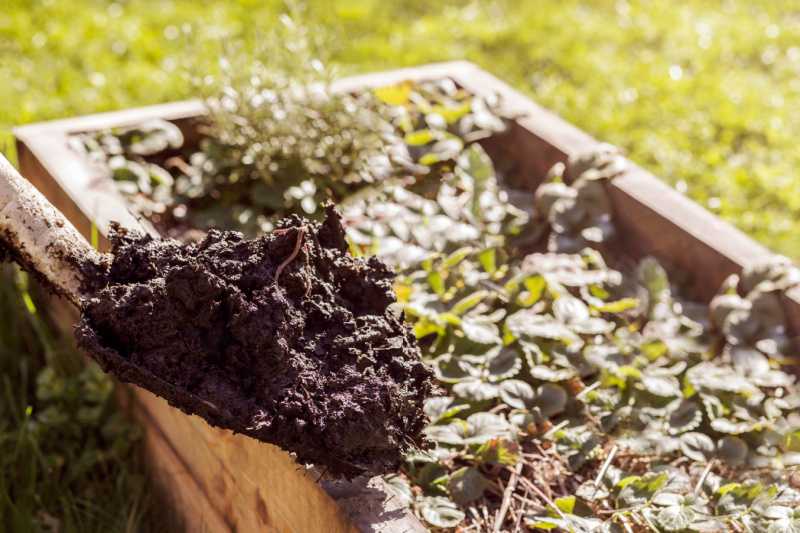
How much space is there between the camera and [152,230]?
5.61ft

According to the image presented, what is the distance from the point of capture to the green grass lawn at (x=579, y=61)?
2955mm

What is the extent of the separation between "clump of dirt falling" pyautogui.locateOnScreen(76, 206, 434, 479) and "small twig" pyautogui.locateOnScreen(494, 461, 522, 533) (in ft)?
0.87

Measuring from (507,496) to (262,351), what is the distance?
1.87 feet

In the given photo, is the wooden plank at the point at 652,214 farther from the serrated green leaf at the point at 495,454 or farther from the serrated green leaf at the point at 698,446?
the serrated green leaf at the point at 495,454

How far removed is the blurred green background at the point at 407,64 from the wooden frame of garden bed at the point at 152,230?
183mm

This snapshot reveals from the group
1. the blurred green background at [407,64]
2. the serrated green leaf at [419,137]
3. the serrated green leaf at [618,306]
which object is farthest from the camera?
the serrated green leaf at [419,137]

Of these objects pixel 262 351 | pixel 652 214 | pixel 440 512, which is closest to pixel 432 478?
pixel 440 512

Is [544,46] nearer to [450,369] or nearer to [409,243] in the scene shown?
[409,243]

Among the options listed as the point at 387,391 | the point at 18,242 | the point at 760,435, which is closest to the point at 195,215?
the point at 18,242

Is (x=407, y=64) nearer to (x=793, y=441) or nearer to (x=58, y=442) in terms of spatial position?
(x=58, y=442)

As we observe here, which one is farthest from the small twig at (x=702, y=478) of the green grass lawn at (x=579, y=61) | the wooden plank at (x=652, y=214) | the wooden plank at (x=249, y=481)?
the green grass lawn at (x=579, y=61)

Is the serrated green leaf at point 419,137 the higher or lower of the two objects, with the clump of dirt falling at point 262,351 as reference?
lower

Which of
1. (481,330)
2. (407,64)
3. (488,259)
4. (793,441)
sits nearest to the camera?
(793,441)

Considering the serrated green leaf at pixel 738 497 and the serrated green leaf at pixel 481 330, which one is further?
the serrated green leaf at pixel 481 330
